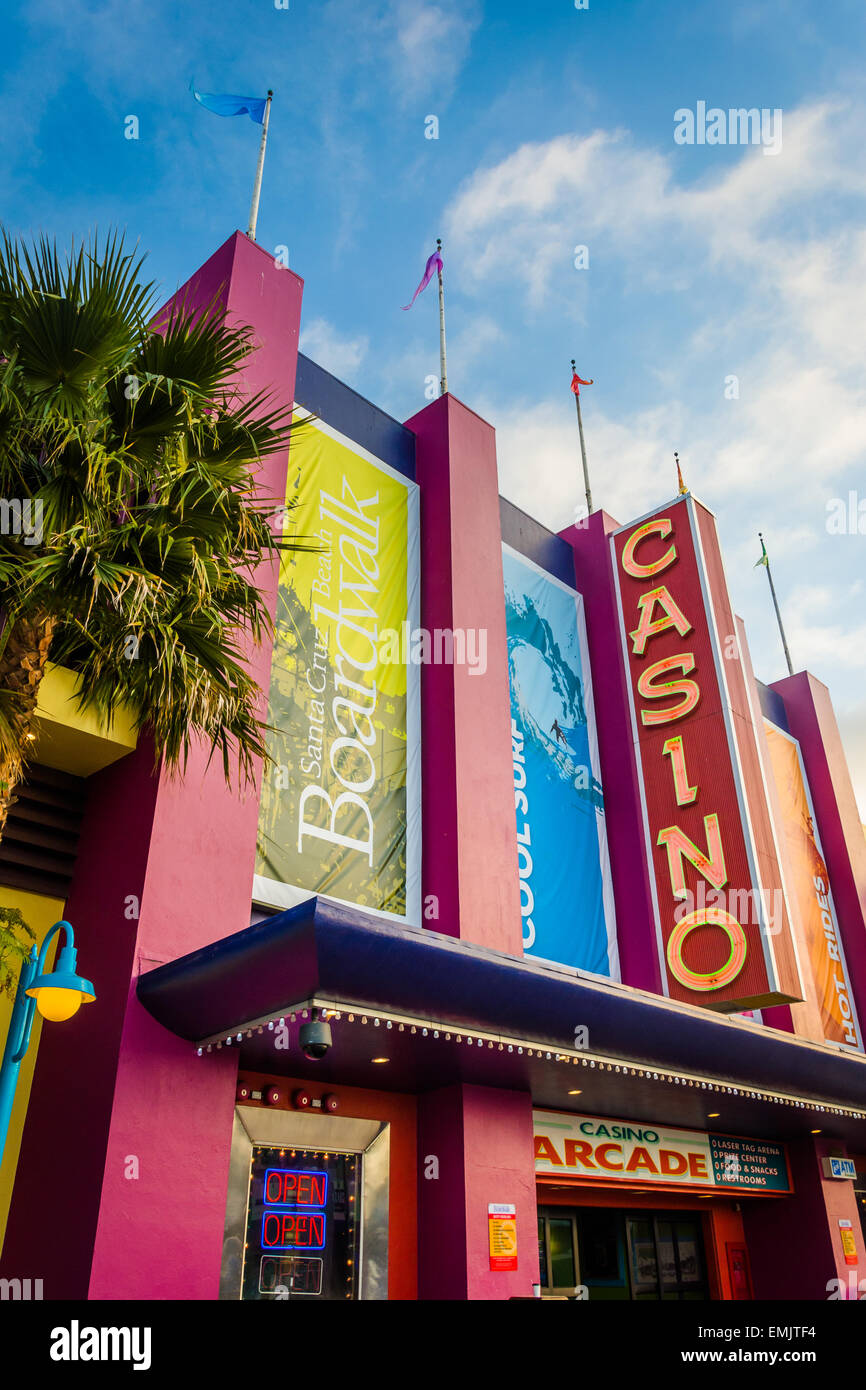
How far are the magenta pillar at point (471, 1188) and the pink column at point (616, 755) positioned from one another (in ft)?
13.9

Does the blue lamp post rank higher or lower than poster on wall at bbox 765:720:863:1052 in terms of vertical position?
lower

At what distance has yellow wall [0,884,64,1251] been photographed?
26.8 ft

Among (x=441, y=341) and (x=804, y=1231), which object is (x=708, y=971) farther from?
(x=441, y=341)

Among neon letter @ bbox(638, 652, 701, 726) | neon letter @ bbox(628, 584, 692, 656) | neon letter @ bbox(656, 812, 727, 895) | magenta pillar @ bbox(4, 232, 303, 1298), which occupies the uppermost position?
neon letter @ bbox(628, 584, 692, 656)

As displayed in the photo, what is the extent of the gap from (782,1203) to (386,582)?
11.8 metres

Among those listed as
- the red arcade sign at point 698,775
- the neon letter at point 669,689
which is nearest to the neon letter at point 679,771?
the red arcade sign at point 698,775

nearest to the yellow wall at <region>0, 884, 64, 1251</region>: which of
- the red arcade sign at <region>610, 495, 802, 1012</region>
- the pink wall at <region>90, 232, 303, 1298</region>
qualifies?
the pink wall at <region>90, 232, 303, 1298</region>

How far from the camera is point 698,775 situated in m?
12.3

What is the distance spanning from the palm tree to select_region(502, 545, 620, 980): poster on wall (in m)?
6.69

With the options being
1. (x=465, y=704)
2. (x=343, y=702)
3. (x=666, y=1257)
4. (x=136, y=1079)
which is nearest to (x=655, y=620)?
(x=465, y=704)

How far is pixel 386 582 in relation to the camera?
1288 cm

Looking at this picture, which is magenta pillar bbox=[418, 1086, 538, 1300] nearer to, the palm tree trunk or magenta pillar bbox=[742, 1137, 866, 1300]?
the palm tree trunk

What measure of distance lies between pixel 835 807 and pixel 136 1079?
17.9 metres

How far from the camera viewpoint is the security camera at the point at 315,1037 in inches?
277
